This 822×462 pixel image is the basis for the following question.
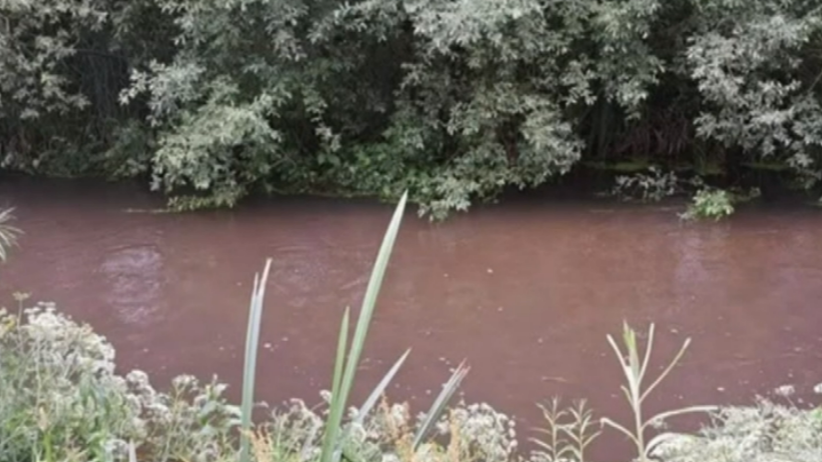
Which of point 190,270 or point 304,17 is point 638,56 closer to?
point 304,17

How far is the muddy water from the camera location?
4.16m

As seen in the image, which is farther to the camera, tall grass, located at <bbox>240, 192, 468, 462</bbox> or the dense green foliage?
the dense green foliage

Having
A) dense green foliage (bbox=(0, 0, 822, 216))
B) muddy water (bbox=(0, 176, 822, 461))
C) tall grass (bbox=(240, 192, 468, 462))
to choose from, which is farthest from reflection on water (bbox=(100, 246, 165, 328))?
tall grass (bbox=(240, 192, 468, 462))

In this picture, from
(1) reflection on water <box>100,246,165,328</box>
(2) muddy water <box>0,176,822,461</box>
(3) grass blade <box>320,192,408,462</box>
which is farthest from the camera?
(1) reflection on water <box>100,246,165,328</box>

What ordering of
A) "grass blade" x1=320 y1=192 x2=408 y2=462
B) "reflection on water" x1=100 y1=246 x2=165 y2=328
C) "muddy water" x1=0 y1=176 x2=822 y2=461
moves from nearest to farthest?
"grass blade" x1=320 y1=192 x2=408 y2=462, "muddy water" x1=0 y1=176 x2=822 y2=461, "reflection on water" x1=100 y1=246 x2=165 y2=328

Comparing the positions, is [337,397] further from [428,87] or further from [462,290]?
[428,87]

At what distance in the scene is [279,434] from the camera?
247 cm

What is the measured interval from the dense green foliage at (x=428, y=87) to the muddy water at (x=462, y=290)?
413mm

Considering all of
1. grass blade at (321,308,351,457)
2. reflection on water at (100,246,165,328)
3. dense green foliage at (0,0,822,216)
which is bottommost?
reflection on water at (100,246,165,328)

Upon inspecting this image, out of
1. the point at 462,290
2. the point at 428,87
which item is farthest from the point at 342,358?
the point at 428,87

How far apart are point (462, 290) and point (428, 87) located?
2.29 metres

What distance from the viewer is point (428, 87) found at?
7.10 meters

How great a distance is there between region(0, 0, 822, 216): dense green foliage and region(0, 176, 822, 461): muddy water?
41cm

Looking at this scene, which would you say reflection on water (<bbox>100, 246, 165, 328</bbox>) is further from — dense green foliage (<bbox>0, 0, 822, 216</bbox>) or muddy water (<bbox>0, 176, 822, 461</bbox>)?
dense green foliage (<bbox>0, 0, 822, 216</bbox>)
